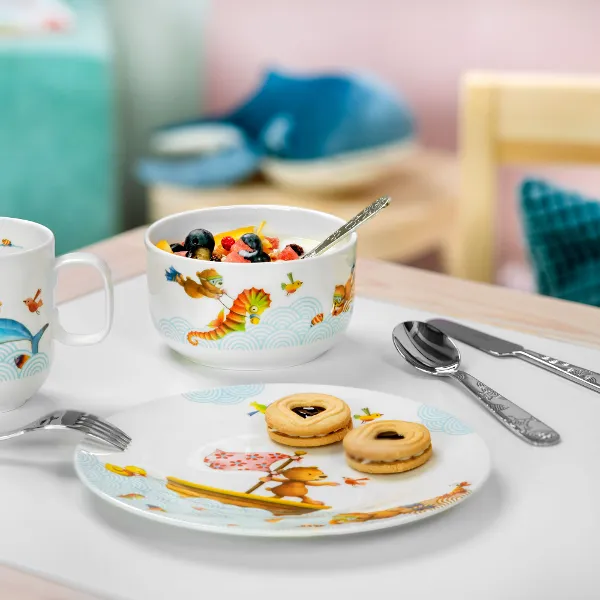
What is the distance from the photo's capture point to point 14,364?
2.21ft

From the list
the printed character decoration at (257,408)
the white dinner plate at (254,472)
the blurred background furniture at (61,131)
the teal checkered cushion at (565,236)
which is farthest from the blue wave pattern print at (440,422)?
the blurred background furniture at (61,131)

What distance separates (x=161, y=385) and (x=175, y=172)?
4.98ft

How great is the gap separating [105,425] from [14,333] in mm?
94

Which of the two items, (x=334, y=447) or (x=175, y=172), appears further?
(x=175, y=172)

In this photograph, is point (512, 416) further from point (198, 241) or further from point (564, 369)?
point (198, 241)

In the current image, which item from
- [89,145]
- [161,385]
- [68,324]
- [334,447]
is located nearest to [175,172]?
[89,145]

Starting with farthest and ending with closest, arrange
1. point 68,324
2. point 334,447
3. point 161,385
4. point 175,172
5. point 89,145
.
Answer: point 89,145 → point 175,172 → point 68,324 → point 161,385 → point 334,447

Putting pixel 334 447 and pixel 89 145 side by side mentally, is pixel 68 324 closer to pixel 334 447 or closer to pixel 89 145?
pixel 334 447

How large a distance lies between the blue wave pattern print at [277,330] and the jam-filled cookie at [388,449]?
163mm

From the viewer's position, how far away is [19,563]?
519mm

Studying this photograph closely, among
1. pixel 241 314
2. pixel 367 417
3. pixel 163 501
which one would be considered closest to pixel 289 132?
pixel 241 314

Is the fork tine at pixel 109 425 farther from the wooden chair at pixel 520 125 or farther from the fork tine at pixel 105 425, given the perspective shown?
the wooden chair at pixel 520 125

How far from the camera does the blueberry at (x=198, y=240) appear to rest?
0.80 m

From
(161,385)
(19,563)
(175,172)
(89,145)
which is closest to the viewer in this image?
(19,563)
